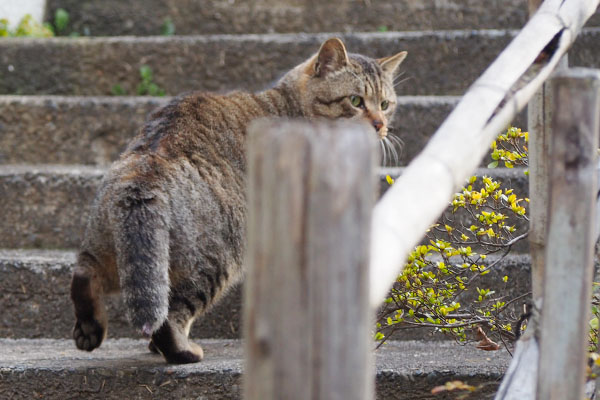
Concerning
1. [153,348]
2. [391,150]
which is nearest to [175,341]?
[153,348]

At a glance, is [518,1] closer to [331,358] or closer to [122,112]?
[122,112]

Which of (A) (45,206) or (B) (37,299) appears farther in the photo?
(A) (45,206)

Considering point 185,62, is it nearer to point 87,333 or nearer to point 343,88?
point 343,88

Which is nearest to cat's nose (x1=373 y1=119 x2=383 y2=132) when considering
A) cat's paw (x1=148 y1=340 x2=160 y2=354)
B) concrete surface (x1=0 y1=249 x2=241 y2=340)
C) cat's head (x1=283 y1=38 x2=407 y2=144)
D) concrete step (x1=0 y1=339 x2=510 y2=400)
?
cat's head (x1=283 y1=38 x2=407 y2=144)

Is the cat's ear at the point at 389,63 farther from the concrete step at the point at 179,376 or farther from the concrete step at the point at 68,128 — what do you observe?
the concrete step at the point at 179,376

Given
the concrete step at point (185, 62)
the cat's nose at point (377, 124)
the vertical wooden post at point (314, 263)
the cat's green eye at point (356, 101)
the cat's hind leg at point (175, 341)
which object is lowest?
the cat's hind leg at point (175, 341)

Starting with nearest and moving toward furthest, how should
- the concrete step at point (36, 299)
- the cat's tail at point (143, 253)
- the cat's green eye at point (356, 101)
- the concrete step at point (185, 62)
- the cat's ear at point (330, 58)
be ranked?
the cat's tail at point (143, 253) < the concrete step at point (36, 299) < the cat's ear at point (330, 58) < the cat's green eye at point (356, 101) < the concrete step at point (185, 62)

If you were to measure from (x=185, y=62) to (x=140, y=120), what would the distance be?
1.62ft

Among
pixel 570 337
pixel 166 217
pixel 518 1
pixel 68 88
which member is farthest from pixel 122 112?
pixel 570 337

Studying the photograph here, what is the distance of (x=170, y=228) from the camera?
7.20 ft

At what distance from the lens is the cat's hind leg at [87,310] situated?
2264 millimetres

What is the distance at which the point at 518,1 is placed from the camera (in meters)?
3.89

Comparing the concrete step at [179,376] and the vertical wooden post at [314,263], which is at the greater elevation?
the vertical wooden post at [314,263]

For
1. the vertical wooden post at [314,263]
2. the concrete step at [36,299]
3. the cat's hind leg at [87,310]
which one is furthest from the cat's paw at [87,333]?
the vertical wooden post at [314,263]
